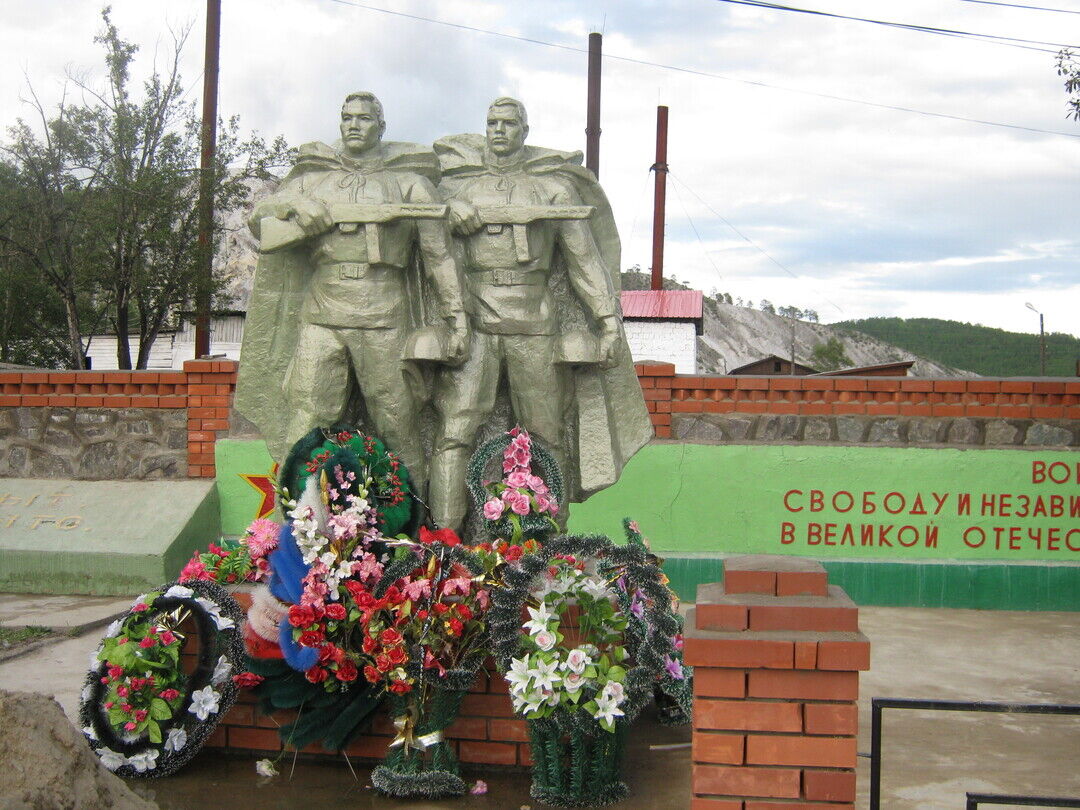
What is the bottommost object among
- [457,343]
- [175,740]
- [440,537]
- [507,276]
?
[175,740]

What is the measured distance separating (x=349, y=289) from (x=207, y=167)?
9.75 meters

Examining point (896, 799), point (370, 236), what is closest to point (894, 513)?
point (896, 799)

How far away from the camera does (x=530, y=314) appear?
189 inches

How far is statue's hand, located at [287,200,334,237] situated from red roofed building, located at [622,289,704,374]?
13935 millimetres

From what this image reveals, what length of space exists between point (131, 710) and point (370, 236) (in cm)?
196

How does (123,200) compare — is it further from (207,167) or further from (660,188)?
(660,188)

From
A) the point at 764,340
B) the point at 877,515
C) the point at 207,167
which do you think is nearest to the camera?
the point at 877,515

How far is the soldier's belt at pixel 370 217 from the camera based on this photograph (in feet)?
15.1

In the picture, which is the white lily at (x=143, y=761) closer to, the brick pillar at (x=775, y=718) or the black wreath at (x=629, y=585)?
the black wreath at (x=629, y=585)

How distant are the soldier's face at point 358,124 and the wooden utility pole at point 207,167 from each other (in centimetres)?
874

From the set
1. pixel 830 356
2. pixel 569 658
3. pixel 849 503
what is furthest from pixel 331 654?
pixel 830 356

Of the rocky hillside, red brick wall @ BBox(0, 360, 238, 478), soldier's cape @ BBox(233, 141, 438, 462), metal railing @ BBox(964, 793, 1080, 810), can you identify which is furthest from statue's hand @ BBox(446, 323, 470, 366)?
the rocky hillside

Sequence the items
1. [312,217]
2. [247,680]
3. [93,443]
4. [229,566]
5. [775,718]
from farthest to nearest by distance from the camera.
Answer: [93,443] → [312,217] → [229,566] → [247,680] → [775,718]

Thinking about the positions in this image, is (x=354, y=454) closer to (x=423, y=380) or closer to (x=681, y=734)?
(x=423, y=380)
